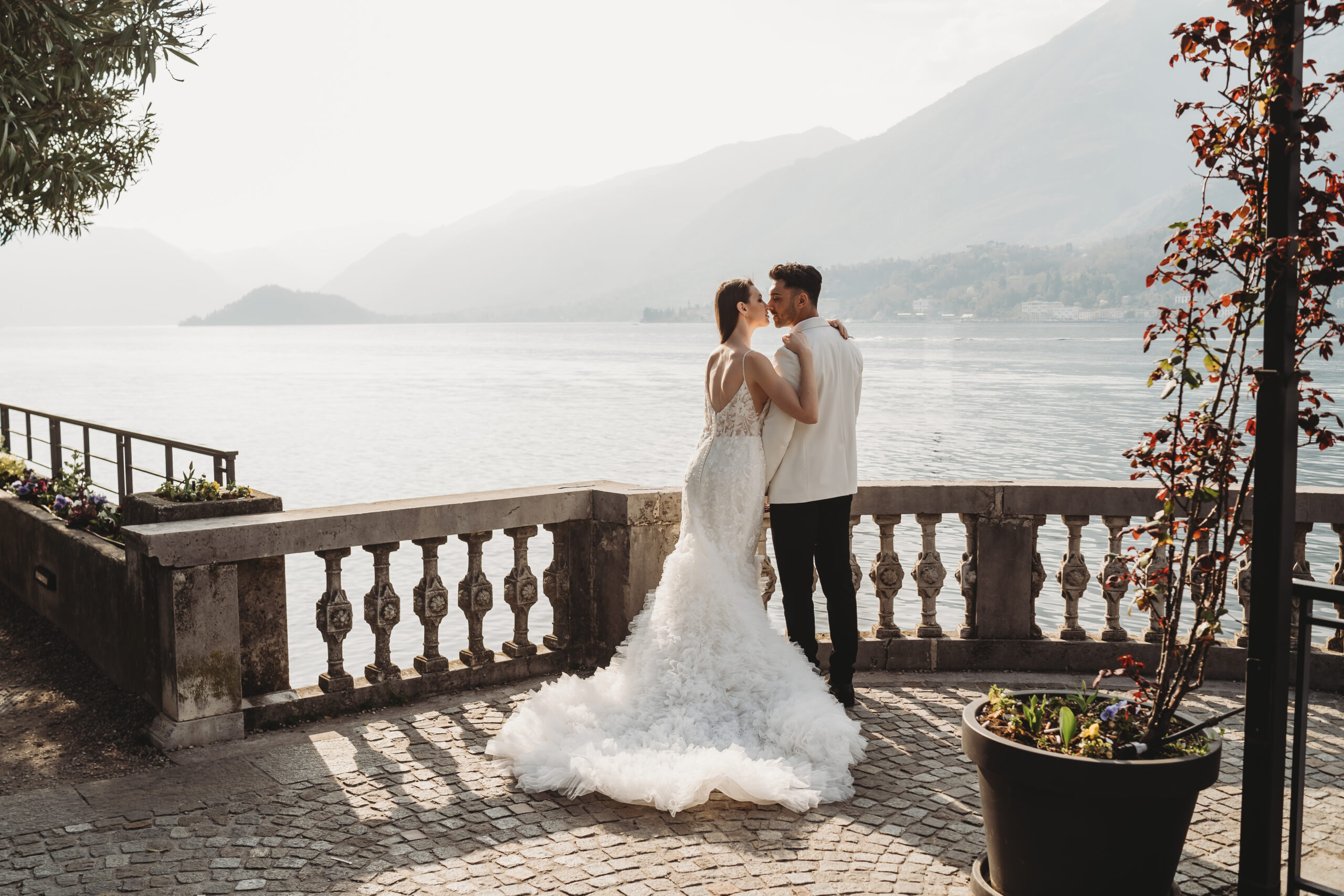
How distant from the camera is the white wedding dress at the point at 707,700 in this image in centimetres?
401

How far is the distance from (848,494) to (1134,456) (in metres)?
1.81

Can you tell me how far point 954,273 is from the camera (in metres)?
186

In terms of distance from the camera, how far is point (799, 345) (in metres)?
4.78

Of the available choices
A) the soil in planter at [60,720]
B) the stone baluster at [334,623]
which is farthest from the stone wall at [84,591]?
the stone baluster at [334,623]

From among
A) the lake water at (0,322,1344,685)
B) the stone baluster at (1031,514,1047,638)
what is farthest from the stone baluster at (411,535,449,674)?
the lake water at (0,322,1344,685)

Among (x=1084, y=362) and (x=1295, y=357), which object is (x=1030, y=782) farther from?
(x=1084, y=362)

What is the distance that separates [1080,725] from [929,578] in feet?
8.73

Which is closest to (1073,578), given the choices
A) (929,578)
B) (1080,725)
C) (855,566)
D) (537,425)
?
(929,578)

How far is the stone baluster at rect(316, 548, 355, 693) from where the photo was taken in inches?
A: 198

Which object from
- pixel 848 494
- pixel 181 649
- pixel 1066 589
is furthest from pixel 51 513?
pixel 1066 589

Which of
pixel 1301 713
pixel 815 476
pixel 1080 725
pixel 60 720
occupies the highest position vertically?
pixel 815 476

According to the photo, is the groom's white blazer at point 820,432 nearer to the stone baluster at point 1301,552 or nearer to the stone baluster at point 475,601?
the stone baluster at point 475,601

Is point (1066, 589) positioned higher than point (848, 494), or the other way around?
point (848, 494)

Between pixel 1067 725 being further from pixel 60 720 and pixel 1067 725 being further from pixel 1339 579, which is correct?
pixel 60 720
